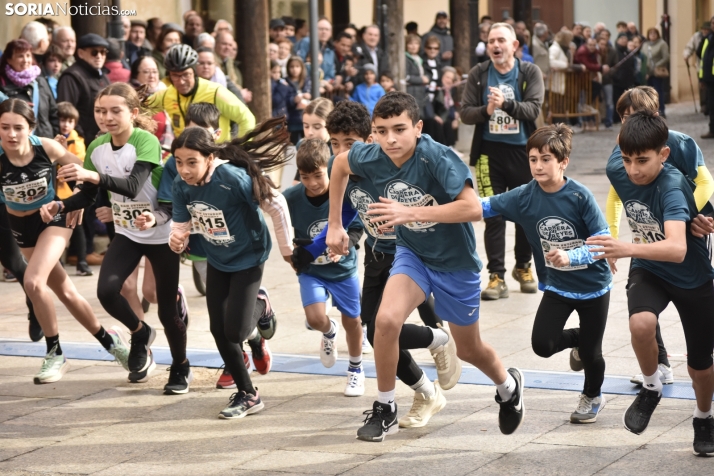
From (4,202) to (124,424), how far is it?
2070 mm

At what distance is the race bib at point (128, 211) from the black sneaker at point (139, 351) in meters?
0.64

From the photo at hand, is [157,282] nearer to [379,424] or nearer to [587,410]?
[379,424]

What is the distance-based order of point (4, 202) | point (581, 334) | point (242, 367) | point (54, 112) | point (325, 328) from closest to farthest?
1. point (581, 334)
2. point (242, 367)
3. point (325, 328)
4. point (4, 202)
5. point (54, 112)

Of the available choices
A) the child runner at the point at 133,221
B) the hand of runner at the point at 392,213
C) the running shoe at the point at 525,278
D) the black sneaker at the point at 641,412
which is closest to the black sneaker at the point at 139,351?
the child runner at the point at 133,221

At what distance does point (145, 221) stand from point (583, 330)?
2.45m

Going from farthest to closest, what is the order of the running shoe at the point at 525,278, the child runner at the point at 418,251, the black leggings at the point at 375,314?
the running shoe at the point at 525,278 → the black leggings at the point at 375,314 → the child runner at the point at 418,251

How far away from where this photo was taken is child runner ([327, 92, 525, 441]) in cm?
550

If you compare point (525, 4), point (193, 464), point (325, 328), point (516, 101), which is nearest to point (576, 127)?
point (525, 4)

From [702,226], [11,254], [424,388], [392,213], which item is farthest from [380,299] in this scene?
Answer: [11,254]

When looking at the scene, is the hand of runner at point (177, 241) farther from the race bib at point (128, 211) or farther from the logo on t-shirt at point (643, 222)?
the logo on t-shirt at point (643, 222)

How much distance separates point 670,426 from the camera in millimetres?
5727

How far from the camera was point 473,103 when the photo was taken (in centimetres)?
928

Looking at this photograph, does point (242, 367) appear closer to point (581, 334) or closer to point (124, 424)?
point (124, 424)

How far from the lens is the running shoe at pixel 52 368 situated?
7.09 meters
